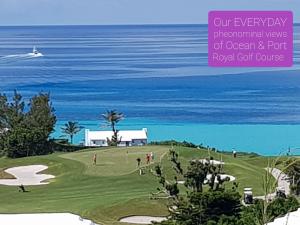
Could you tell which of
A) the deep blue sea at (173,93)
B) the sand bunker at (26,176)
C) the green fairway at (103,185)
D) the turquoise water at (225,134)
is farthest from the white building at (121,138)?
the sand bunker at (26,176)

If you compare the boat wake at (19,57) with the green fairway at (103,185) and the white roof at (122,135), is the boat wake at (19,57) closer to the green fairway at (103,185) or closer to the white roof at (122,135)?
the white roof at (122,135)

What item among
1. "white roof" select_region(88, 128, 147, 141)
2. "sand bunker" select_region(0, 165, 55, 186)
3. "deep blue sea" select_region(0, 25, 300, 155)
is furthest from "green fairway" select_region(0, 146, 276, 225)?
"white roof" select_region(88, 128, 147, 141)

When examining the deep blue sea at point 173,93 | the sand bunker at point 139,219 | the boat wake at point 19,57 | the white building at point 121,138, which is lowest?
the sand bunker at point 139,219

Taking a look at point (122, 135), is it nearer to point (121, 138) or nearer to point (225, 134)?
point (121, 138)

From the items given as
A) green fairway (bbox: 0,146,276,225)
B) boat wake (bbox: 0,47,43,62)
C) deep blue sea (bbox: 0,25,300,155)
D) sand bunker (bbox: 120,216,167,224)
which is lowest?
sand bunker (bbox: 120,216,167,224)

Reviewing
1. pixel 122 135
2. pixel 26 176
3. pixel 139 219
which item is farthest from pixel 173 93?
pixel 139 219

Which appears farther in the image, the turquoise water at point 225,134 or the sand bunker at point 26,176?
the turquoise water at point 225,134

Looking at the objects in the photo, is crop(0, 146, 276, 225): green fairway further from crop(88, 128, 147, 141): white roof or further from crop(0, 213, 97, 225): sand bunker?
crop(88, 128, 147, 141): white roof
